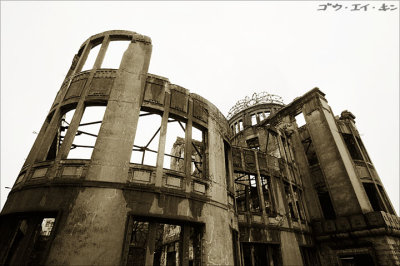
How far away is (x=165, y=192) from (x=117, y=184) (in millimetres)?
1520

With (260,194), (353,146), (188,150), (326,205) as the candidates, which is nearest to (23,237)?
(188,150)

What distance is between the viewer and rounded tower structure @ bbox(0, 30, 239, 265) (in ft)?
16.9

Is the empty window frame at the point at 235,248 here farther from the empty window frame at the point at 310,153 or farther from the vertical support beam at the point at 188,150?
the empty window frame at the point at 310,153

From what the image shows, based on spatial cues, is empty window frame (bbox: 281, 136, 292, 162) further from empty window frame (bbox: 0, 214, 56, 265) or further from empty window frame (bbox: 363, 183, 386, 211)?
empty window frame (bbox: 0, 214, 56, 265)

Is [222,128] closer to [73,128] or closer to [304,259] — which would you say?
[73,128]

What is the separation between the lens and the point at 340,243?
37.9ft

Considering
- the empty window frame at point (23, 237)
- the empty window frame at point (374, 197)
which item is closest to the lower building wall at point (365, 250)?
the empty window frame at point (374, 197)

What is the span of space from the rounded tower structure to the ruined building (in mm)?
32

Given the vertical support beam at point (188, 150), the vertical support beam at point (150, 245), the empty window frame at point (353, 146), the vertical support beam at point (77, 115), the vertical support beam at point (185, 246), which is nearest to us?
the vertical support beam at point (150, 245)

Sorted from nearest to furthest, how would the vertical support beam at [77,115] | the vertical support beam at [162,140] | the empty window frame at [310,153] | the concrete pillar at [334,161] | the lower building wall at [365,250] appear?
the vertical support beam at [77,115]
the vertical support beam at [162,140]
the lower building wall at [365,250]
the concrete pillar at [334,161]
the empty window frame at [310,153]

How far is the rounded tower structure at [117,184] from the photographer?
5.16 metres

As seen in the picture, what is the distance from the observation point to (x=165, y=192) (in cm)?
644

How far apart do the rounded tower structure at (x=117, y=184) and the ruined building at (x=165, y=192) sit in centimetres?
3

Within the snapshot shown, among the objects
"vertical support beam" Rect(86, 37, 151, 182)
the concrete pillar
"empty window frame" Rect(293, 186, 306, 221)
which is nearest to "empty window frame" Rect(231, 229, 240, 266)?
"vertical support beam" Rect(86, 37, 151, 182)
